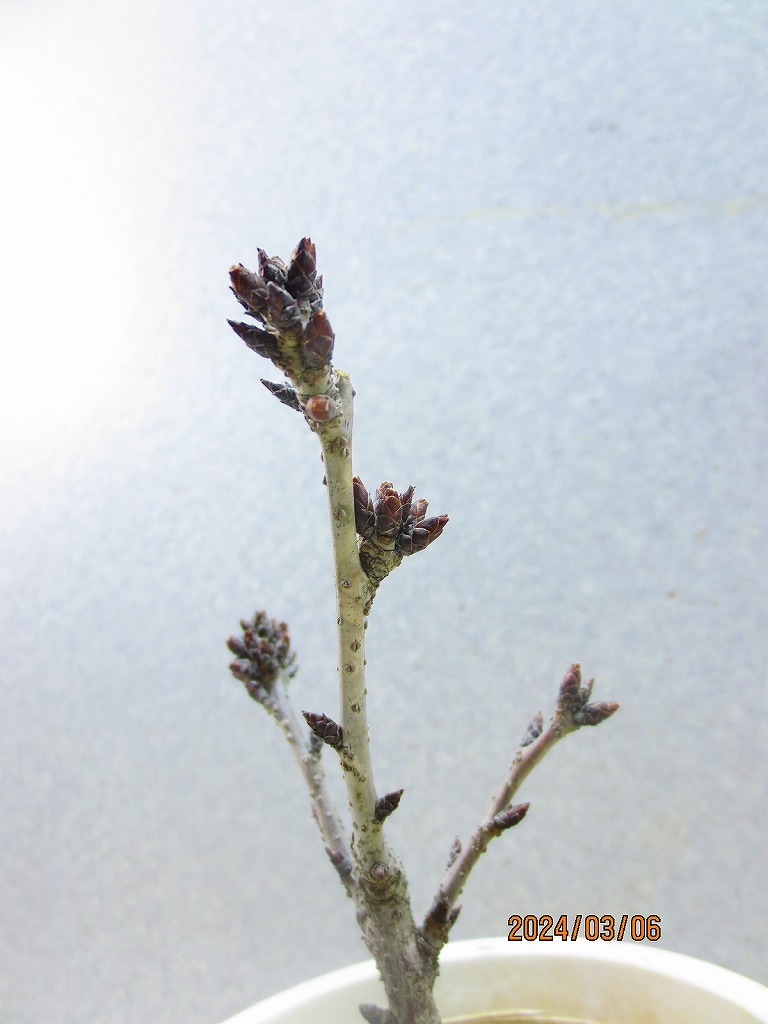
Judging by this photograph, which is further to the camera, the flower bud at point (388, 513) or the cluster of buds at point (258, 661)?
the cluster of buds at point (258, 661)

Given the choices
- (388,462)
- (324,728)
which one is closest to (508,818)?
(324,728)

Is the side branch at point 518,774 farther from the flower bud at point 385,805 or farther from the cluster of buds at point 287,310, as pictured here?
the cluster of buds at point 287,310

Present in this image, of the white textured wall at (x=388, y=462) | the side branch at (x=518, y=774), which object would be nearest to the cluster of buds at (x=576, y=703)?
the side branch at (x=518, y=774)

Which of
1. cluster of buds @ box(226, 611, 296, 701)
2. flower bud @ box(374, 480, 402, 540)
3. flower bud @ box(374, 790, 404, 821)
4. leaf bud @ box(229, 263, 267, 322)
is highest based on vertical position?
cluster of buds @ box(226, 611, 296, 701)

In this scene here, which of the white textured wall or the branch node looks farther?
the white textured wall

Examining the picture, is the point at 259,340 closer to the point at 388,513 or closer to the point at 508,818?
the point at 388,513

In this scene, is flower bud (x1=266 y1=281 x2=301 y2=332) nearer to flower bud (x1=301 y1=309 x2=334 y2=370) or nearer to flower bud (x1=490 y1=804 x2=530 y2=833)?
flower bud (x1=301 y1=309 x2=334 y2=370)

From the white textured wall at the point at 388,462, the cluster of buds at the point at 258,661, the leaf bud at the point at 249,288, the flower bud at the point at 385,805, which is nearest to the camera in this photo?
the leaf bud at the point at 249,288

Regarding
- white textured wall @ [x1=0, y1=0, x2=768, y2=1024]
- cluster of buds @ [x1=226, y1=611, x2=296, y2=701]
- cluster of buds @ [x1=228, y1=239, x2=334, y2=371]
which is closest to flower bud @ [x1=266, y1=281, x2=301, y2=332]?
cluster of buds @ [x1=228, y1=239, x2=334, y2=371]
